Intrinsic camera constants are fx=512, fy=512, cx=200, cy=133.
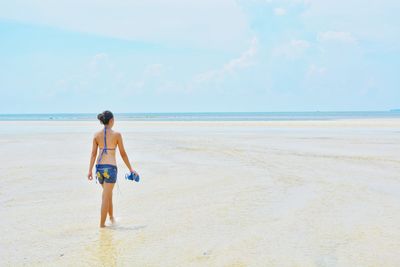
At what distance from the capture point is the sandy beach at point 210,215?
6.92 m

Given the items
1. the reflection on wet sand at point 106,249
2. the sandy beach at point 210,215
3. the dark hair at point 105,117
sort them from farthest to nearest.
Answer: the dark hair at point 105,117 < the sandy beach at point 210,215 < the reflection on wet sand at point 106,249

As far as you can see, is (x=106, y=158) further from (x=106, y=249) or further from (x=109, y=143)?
(x=106, y=249)

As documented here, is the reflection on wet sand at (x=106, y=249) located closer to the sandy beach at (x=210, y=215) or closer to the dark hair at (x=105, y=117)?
the sandy beach at (x=210, y=215)

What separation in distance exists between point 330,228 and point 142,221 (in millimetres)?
3181

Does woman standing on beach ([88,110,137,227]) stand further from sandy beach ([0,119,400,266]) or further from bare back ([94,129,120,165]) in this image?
sandy beach ([0,119,400,266])

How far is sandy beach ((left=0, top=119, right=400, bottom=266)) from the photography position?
6.92 m

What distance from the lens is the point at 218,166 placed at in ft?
54.4

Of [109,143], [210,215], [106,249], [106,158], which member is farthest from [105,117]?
[210,215]

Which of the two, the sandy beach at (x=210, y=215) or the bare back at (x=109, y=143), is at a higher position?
the bare back at (x=109, y=143)

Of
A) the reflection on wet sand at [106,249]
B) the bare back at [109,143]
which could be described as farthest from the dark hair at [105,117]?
the reflection on wet sand at [106,249]

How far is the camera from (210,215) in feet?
30.4

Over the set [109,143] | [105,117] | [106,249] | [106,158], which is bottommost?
[106,249]

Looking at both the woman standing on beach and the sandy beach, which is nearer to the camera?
the sandy beach

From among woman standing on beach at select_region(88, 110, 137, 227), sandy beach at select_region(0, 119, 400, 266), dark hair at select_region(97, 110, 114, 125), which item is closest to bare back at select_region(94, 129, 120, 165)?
woman standing on beach at select_region(88, 110, 137, 227)
